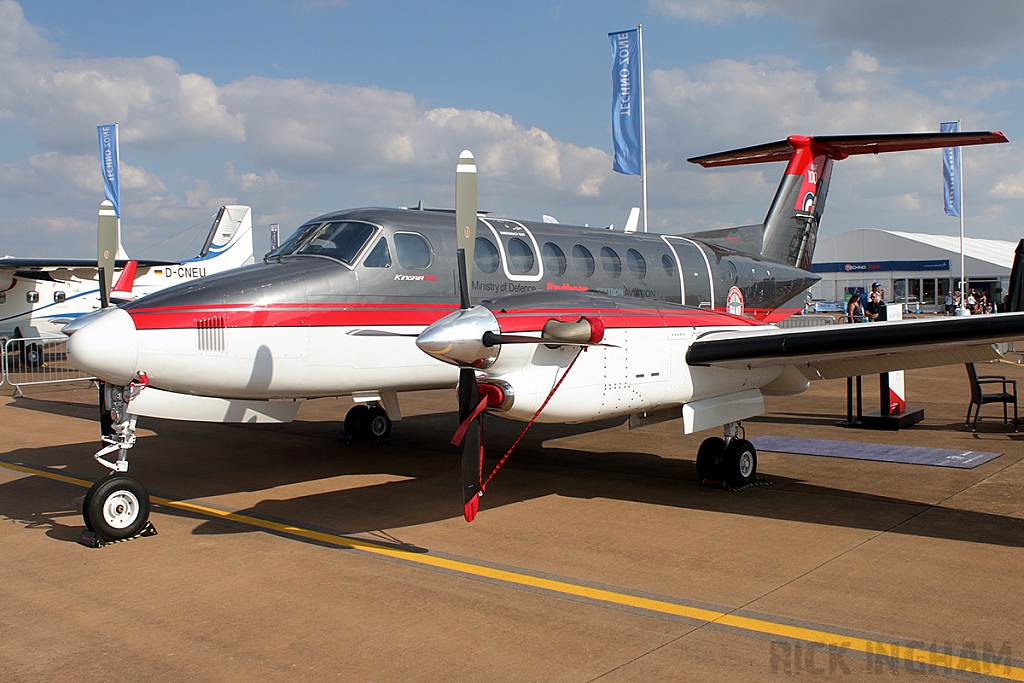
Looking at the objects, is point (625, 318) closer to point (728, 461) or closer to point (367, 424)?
point (728, 461)

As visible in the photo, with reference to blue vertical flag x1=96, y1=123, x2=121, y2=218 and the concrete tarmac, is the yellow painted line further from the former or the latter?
blue vertical flag x1=96, y1=123, x2=121, y2=218

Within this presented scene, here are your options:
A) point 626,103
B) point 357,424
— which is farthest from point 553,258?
→ point 626,103

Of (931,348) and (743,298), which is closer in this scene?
(931,348)

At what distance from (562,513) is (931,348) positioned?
372cm

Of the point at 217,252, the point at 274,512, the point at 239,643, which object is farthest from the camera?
the point at 217,252

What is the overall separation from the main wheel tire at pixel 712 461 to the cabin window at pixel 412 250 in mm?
3664

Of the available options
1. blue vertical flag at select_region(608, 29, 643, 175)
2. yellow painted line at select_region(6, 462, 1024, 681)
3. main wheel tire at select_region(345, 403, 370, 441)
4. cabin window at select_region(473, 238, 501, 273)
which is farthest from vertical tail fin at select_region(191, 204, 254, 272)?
yellow painted line at select_region(6, 462, 1024, 681)

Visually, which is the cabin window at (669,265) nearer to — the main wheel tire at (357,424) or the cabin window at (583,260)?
the cabin window at (583,260)

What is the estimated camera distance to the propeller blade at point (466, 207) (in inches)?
265

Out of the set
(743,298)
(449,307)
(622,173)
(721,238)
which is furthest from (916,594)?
(622,173)

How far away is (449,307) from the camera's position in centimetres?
859

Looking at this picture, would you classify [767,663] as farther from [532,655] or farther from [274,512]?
[274,512]

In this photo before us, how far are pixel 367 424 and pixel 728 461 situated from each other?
5636 millimetres

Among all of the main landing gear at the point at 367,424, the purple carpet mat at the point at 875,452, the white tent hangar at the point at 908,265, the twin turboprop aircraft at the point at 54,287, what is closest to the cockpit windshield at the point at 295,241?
the main landing gear at the point at 367,424
